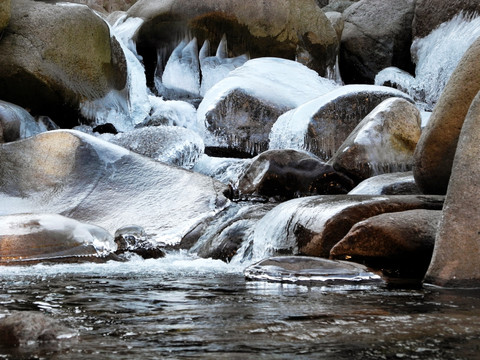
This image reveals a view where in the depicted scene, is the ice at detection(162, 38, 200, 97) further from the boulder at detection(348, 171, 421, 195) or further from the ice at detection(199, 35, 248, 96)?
the boulder at detection(348, 171, 421, 195)

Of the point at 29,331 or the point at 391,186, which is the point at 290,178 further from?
the point at 29,331

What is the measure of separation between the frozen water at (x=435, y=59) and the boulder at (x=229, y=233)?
7.63 m

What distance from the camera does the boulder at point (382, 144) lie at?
29.1ft

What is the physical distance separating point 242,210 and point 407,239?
311cm

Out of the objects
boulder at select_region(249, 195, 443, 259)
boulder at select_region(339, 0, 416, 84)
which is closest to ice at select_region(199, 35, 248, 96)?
boulder at select_region(339, 0, 416, 84)

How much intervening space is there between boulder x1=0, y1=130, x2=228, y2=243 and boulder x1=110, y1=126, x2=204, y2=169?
6.31 ft

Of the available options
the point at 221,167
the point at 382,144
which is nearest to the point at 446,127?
the point at 382,144

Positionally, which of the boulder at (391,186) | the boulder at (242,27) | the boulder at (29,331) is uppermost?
the boulder at (242,27)

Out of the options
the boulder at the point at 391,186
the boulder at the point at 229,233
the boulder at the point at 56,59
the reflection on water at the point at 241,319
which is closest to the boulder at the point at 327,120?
the boulder at the point at 229,233

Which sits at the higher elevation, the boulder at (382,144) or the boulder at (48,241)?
the boulder at (382,144)

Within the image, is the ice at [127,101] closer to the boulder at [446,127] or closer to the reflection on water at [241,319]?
the boulder at [446,127]

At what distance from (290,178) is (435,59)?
7.50 m

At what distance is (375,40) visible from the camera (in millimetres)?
17141

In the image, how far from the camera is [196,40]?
1569 centimetres
